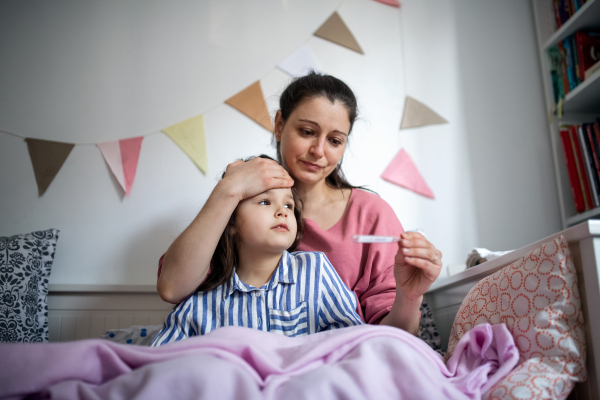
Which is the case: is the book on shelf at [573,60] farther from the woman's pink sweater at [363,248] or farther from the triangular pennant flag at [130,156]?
the triangular pennant flag at [130,156]

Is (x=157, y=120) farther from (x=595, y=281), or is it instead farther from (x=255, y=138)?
(x=595, y=281)

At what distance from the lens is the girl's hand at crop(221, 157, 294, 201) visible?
100 centimetres

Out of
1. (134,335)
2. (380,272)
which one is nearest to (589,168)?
(380,272)

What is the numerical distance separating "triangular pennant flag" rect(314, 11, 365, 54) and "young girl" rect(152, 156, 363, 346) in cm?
100

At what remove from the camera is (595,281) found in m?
0.66

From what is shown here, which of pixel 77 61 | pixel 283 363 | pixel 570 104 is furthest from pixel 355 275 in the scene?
pixel 77 61

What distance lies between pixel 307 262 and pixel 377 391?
0.53 m

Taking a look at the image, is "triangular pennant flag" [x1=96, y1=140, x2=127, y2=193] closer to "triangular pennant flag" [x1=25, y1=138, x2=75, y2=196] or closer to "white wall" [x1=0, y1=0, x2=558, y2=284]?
"white wall" [x1=0, y1=0, x2=558, y2=284]

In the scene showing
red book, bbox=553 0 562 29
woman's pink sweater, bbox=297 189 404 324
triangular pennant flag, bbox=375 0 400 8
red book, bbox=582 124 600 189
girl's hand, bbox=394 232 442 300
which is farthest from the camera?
triangular pennant flag, bbox=375 0 400 8

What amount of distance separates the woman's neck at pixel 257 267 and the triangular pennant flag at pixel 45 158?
103cm

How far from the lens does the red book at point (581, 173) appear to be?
1624 mm

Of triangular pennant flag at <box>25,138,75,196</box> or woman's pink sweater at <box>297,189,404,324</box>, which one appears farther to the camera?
triangular pennant flag at <box>25,138,75,196</box>

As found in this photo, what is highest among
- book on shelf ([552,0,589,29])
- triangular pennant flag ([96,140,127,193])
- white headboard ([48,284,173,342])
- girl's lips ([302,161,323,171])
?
book on shelf ([552,0,589,29])

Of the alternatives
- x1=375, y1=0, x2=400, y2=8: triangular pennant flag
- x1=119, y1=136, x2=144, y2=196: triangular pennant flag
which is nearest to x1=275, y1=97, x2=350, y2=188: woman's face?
x1=119, y1=136, x2=144, y2=196: triangular pennant flag
